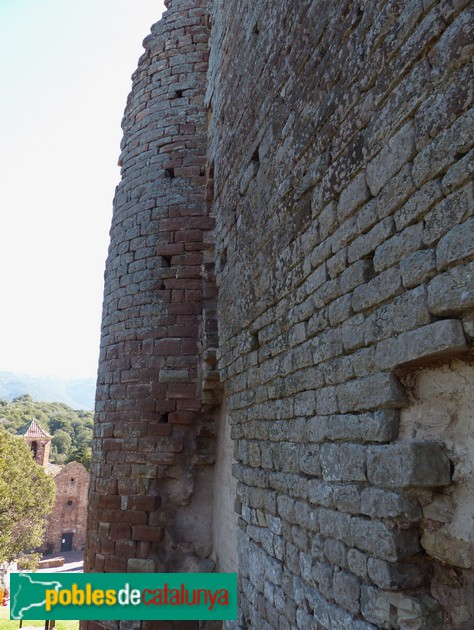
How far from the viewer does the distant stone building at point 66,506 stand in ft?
113

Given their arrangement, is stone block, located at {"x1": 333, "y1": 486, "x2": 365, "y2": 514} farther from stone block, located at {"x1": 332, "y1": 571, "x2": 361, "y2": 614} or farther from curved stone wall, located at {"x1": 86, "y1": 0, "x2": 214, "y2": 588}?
curved stone wall, located at {"x1": 86, "y1": 0, "x2": 214, "y2": 588}

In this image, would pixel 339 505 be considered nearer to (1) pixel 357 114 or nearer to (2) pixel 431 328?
(2) pixel 431 328

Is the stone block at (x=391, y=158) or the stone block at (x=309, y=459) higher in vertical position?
the stone block at (x=391, y=158)

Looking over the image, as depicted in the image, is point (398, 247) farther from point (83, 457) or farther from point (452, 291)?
point (83, 457)

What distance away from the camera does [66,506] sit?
3488 cm

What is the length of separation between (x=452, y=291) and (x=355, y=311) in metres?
0.63

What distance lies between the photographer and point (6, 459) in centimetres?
2019

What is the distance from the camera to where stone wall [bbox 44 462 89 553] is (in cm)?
3431

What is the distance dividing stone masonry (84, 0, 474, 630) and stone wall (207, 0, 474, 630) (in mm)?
11

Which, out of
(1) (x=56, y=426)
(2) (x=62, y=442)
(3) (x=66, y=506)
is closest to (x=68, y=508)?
(3) (x=66, y=506)

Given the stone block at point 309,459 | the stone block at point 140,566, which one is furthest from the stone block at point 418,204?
the stone block at point 140,566

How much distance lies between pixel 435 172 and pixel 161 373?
13.9 feet

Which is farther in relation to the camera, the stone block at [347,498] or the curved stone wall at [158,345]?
the curved stone wall at [158,345]

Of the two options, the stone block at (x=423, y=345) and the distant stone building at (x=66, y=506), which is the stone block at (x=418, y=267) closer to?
the stone block at (x=423, y=345)
